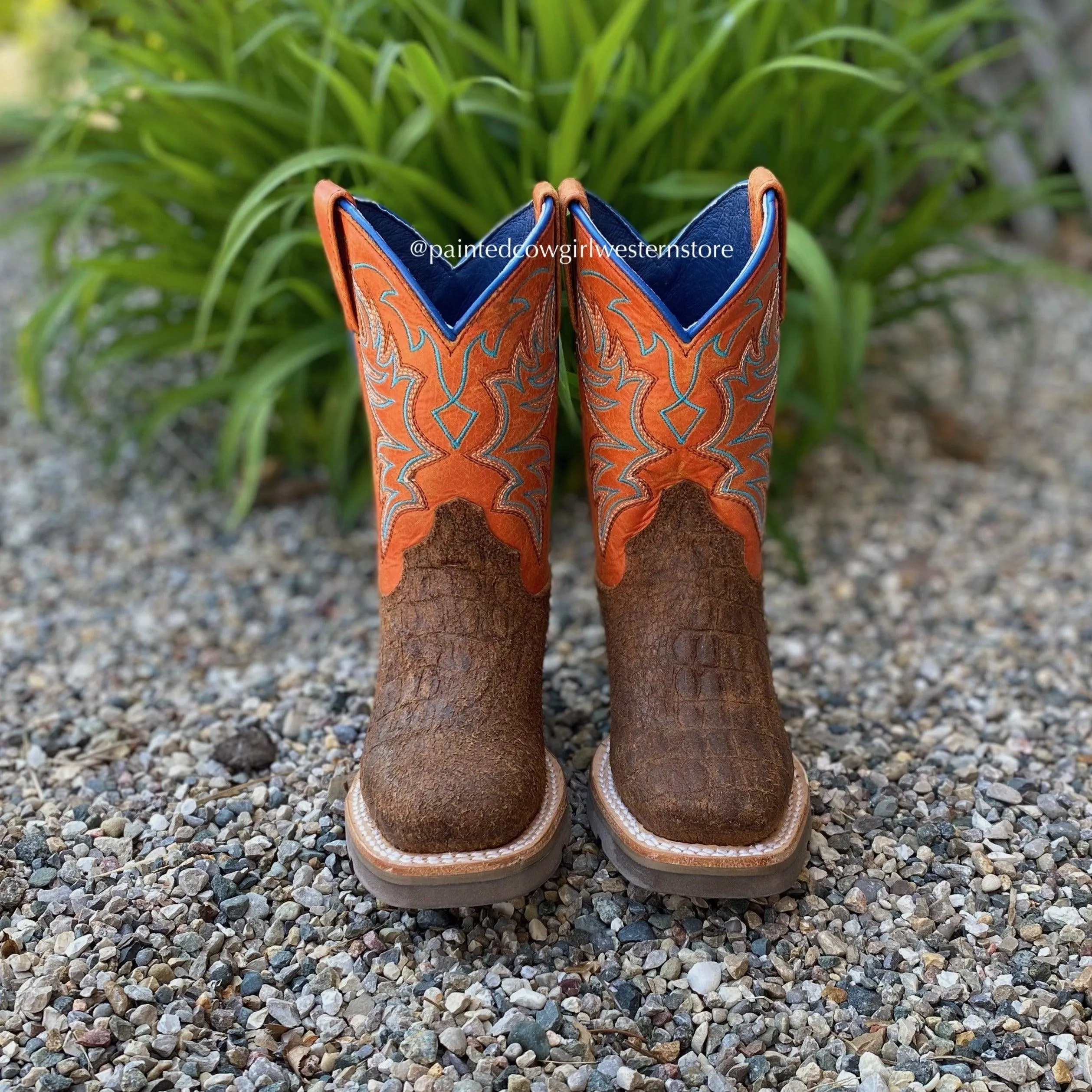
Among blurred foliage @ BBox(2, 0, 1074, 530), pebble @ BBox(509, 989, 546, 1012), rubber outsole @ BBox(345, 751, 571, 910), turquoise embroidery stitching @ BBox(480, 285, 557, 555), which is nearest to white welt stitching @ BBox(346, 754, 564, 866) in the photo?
rubber outsole @ BBox(345, 751, 571, 910)

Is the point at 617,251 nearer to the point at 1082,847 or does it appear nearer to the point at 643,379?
the point at 643,379

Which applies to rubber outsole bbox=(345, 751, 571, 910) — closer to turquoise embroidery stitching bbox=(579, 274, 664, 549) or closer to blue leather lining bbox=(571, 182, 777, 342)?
turquoise embroidery stitching bbox=(579, 274, 664, 549)

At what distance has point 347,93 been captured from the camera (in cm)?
123

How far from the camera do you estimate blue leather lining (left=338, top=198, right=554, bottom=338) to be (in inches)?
36.3

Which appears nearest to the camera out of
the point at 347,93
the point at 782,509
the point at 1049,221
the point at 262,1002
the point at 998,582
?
the point at 262,1002

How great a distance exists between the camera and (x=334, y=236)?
2.97ft

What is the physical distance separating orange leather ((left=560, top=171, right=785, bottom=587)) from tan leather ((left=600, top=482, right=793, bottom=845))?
2 cm

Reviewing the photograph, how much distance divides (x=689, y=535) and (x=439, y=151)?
702mm

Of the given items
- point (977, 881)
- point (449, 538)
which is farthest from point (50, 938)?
point (977, 881)

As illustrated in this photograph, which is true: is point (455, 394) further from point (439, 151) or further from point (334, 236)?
point (439, 151)

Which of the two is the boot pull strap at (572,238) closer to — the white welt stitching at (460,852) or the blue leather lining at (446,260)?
the blue leather lining at (446,260)

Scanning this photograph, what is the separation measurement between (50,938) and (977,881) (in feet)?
2.57

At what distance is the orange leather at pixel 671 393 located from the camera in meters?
0.88

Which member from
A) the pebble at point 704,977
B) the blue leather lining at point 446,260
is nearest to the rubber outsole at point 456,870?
the pebble at point 704,977
